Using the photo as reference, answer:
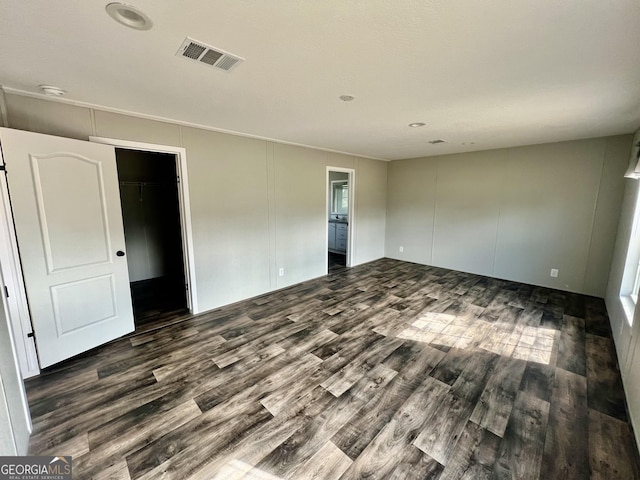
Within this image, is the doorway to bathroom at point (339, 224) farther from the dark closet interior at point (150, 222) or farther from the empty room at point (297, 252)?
the dark closet interior at point (150, 222)

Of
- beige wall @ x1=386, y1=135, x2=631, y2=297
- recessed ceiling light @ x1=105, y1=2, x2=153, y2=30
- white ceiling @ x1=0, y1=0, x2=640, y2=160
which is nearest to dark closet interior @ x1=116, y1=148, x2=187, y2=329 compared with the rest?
white ceiling @ x1=0, y1=0, x2=640, y2=160

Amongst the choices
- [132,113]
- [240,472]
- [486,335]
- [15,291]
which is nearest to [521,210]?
[486,335]

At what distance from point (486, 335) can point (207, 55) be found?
3.76 meters

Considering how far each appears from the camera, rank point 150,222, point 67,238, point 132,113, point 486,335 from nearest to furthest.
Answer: point 67,238 < point 132,113 < point 486,335 < point 150,222

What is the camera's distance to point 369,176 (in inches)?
239

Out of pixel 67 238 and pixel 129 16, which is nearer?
pixel 129 16

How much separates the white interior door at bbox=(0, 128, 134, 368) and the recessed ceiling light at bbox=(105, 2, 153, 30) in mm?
1706

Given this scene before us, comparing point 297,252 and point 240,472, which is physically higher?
point 297,252

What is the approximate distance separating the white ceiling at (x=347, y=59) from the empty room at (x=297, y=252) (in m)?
0.02

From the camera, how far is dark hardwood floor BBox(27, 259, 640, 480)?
1.59 metres

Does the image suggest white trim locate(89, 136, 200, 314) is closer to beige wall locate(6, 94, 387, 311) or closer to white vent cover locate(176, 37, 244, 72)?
beige wall locate(6, 94, 387, 311)

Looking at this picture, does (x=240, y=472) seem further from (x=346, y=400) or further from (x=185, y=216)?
(x=185, y=216)

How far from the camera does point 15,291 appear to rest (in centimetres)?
223

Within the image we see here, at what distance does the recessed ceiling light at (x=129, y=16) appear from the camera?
1240 mm
